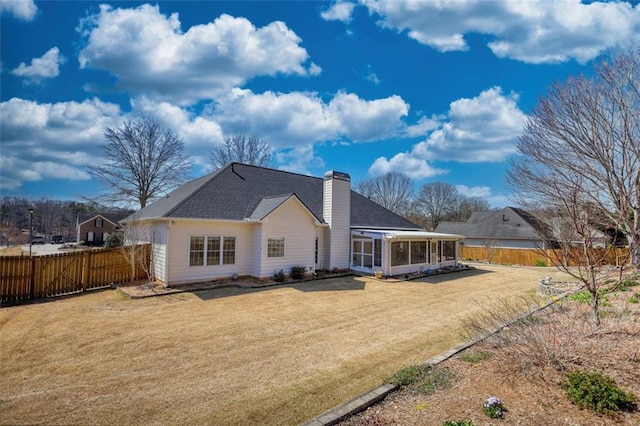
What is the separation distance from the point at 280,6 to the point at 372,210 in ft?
47.7

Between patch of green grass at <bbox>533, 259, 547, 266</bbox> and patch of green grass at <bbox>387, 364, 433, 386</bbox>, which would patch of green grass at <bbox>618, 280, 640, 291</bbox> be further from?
patch of green grass at <bbox>533, 259, 547, 266</bbox>

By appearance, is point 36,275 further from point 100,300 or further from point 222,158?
point 222,158

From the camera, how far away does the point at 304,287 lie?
1434 cm

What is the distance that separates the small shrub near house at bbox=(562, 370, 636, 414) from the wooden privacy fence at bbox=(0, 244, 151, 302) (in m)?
14.5

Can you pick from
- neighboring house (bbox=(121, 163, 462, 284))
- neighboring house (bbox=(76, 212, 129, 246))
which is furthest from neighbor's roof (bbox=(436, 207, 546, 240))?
neighboring house (bbox=(76, 212, 129, 246))

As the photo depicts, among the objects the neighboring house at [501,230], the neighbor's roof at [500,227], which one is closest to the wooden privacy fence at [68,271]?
the neighboring house at [501,230]

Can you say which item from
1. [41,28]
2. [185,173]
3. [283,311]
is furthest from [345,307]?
[185,173]

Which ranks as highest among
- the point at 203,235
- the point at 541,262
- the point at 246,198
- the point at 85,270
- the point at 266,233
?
the point at 246,198

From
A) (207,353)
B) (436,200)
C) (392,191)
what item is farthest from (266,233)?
(436,200)

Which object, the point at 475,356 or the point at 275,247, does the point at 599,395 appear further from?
the point at 275,247

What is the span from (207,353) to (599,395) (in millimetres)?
6243

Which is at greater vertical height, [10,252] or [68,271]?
[68,271]

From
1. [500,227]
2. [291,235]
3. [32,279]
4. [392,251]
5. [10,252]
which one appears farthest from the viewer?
[500,227]

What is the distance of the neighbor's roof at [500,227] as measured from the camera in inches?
1352
